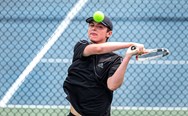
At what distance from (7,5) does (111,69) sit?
734 cm

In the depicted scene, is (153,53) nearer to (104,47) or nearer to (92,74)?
(104,47)

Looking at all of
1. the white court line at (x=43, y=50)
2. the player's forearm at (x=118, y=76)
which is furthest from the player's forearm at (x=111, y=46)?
the white court line at (x=43, y=50)

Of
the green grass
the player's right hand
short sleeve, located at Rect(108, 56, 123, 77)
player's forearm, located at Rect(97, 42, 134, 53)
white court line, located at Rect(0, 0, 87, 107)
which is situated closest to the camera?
the player's right hand

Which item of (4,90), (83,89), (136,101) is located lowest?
(136,101)

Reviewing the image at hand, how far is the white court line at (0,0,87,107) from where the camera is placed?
7613 millimetres

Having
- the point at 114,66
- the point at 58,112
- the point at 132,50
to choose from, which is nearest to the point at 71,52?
the point at 58,112

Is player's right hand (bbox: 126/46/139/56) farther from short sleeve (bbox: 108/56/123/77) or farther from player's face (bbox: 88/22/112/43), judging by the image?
player's face (bbox: 88/22/112/43)

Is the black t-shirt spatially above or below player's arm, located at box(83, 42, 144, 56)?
below

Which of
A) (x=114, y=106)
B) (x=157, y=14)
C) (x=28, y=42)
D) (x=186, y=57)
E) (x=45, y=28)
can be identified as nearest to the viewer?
(x=114, y=106)

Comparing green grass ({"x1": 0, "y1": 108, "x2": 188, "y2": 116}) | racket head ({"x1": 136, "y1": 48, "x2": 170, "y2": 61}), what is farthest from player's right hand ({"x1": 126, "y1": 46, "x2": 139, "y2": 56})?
green grass ({"x1": 0, "y1": 108, "x2": 188, "y2": 116})

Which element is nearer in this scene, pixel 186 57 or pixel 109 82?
pixel 109 82

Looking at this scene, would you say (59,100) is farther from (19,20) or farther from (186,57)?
(19,20)

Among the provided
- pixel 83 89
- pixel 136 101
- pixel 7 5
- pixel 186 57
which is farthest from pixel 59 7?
pixel 83 89

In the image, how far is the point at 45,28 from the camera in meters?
9.96
